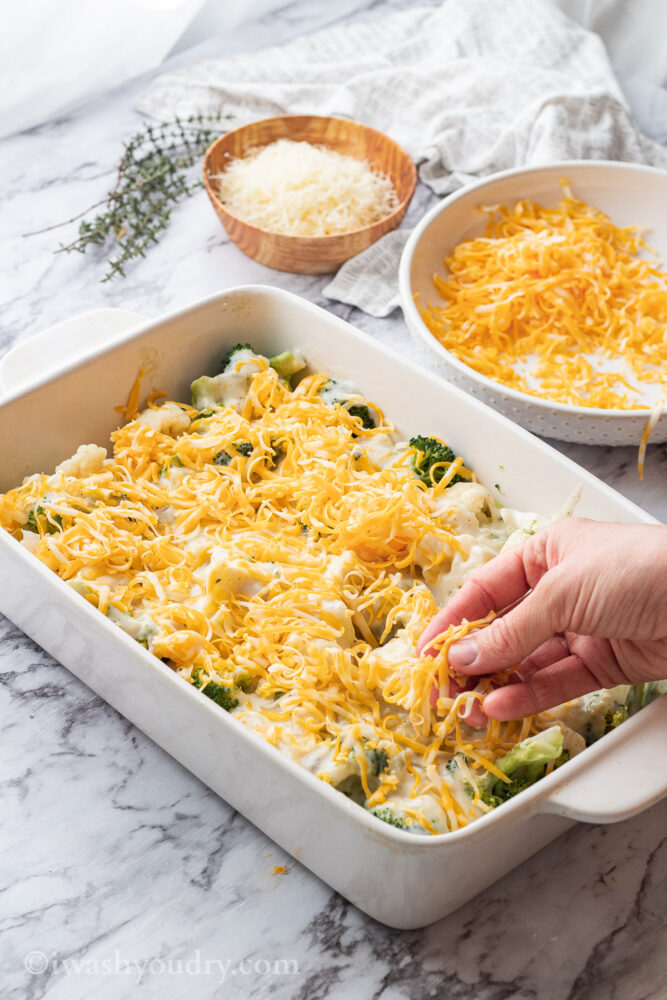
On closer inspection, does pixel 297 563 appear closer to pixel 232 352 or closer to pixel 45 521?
pixel 45 521

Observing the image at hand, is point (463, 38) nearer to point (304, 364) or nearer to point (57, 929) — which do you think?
point (304, 364)

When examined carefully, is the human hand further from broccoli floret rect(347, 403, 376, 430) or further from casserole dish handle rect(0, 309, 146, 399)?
casserole dish handle rect(0, 309, 146, 399)

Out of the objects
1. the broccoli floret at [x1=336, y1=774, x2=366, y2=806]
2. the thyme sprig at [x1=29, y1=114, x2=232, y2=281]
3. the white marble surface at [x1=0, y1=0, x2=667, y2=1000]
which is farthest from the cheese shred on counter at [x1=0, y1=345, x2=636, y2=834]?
the thyme sprig at [x1=29, y1=114, x2=232, y2=281]

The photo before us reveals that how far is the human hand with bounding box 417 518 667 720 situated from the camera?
3.83 ft

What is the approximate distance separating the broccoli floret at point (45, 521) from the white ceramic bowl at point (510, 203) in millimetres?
733

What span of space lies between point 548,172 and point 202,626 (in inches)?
56.6

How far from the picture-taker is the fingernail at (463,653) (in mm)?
1224

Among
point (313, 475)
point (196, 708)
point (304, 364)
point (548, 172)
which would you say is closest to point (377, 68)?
point (548, 172)

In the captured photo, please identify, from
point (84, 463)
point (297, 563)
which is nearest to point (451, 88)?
point (84, 463)

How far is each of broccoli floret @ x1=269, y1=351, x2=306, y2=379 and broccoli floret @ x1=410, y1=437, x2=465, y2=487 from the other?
0.94 ft

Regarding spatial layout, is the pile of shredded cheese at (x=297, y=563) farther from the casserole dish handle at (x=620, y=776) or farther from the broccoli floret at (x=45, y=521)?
the casserole dish handle at (x=620, y=776)

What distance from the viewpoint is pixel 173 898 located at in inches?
50.6

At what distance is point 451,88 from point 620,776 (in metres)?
2.14

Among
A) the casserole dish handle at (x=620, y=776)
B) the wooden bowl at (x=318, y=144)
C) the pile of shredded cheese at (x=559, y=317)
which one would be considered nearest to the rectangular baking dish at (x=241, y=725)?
the casserole dish handle at (x=620, y=776)
